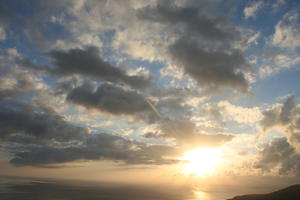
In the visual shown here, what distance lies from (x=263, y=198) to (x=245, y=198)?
1308 centimetres

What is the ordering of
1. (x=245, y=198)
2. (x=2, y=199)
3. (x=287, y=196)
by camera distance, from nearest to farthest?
(x=287, y=196) < (x=245, y=198) < (x=2, y=199)

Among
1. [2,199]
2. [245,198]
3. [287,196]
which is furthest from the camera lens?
[2,199]

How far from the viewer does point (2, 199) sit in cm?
19275

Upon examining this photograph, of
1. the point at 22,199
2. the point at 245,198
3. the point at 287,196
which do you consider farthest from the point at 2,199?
the point at 287,196

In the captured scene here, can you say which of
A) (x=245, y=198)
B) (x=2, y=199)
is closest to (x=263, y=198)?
(x=245, y=198)

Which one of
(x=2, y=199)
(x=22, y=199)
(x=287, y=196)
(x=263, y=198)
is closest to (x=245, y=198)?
(x=263, y=198)

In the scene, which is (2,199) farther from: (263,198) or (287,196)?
(287,196)

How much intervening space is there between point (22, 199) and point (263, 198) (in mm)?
220051

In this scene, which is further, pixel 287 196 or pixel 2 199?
pixel 2 199

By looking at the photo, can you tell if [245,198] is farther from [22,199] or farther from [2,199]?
[2,199]

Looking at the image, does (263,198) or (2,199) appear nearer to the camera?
(263,198)

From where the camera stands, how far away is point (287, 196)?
143m

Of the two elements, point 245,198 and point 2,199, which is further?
point 2,199

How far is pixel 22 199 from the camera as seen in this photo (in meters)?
199
